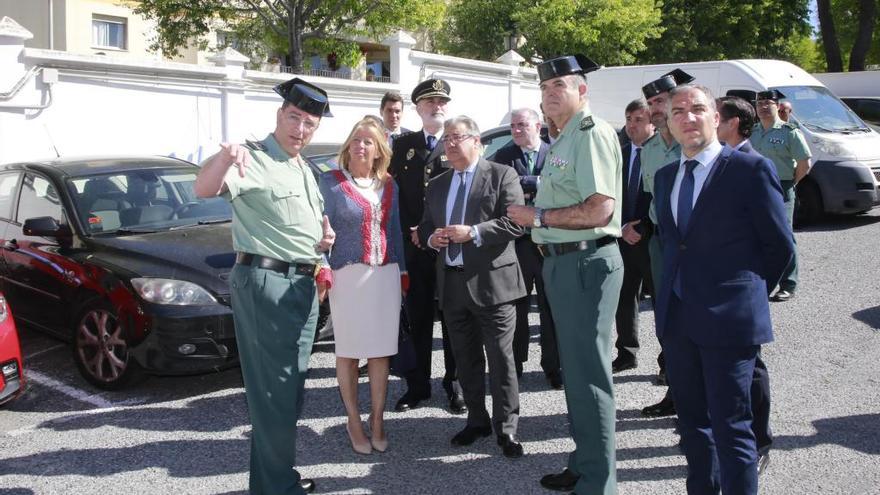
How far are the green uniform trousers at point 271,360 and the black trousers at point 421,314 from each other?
1614 millimetres

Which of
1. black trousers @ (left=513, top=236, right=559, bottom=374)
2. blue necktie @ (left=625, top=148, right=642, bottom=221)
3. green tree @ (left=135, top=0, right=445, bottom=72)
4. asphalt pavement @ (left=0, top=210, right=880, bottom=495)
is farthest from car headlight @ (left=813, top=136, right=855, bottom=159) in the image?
green tree @ (left=135, top=0, right=445, bottom=72)

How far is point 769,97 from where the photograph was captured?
879 centimetres

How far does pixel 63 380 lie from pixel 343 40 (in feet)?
63.4

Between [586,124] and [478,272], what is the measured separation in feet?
3.89

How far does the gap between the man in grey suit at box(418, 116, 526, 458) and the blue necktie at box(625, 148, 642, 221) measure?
1.37 metres

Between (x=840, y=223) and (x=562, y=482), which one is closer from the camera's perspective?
(x=562, y=482)

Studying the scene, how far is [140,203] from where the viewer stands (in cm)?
671

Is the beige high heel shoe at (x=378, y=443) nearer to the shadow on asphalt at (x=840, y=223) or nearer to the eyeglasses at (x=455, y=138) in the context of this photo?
the eyeglasses at (x=455, y=138)

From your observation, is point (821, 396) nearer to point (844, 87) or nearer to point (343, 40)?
point (844, 87)

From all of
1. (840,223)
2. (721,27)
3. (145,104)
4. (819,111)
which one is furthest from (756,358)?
(721,27)

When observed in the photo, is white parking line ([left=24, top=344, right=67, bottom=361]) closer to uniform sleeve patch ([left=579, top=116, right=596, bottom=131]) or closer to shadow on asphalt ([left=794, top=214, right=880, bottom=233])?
uniform sleeve patch ([left=579, top=116, right=596, bottom=131])

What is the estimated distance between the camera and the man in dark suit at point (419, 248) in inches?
219

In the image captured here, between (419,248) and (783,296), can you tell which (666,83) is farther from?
(783,296)

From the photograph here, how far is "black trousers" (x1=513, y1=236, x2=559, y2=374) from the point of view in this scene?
5.89 m
